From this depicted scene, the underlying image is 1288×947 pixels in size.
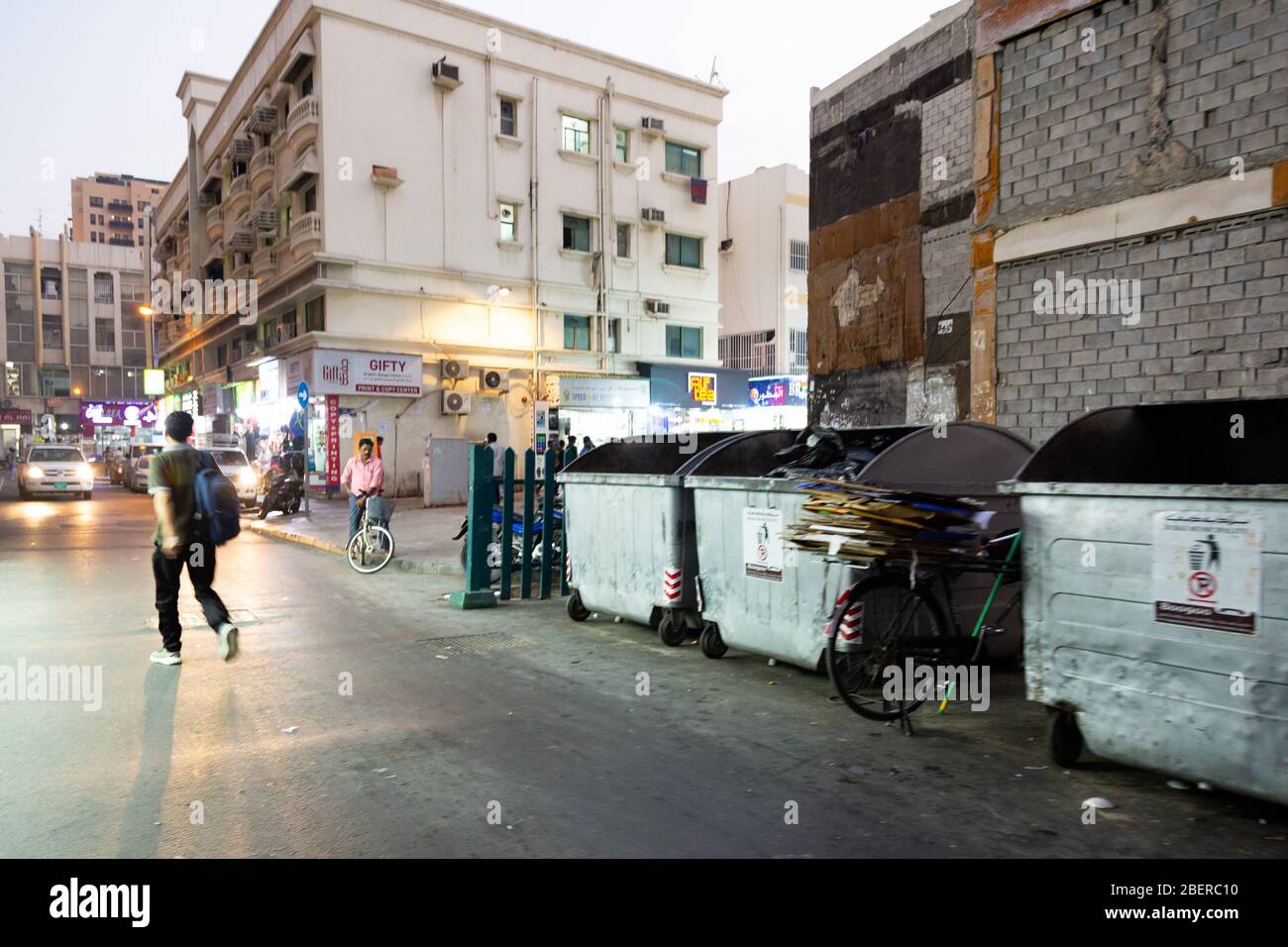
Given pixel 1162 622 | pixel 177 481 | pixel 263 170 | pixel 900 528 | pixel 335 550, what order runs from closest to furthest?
pixel 1162 622
pixel 900 528
pixel 177 481
pixel 335 550
pixel 263 170

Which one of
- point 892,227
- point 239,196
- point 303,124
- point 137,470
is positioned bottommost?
point 137,470

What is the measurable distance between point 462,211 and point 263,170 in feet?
27.7

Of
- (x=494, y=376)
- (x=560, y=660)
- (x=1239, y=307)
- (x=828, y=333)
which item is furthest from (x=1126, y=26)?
(x=494, y=376)

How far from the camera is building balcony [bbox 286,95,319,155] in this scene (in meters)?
25.8

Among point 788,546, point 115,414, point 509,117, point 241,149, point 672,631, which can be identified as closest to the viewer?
point 788,546

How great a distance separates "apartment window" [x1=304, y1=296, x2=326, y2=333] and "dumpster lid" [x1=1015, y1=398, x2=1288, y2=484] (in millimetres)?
23813

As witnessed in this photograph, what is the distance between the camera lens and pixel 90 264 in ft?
253

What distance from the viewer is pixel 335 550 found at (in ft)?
47.5

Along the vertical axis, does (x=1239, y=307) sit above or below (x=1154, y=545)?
above

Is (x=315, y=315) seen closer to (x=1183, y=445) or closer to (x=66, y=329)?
(x=1183, y=445)

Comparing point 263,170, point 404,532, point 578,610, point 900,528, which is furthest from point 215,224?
point 900,528

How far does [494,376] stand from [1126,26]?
22012mm

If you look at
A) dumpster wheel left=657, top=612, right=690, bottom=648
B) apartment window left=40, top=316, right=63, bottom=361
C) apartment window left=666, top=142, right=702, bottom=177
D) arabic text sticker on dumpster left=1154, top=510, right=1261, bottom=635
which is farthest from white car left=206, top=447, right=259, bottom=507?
apartment window left=40, top=316, right=63, bottom=361
